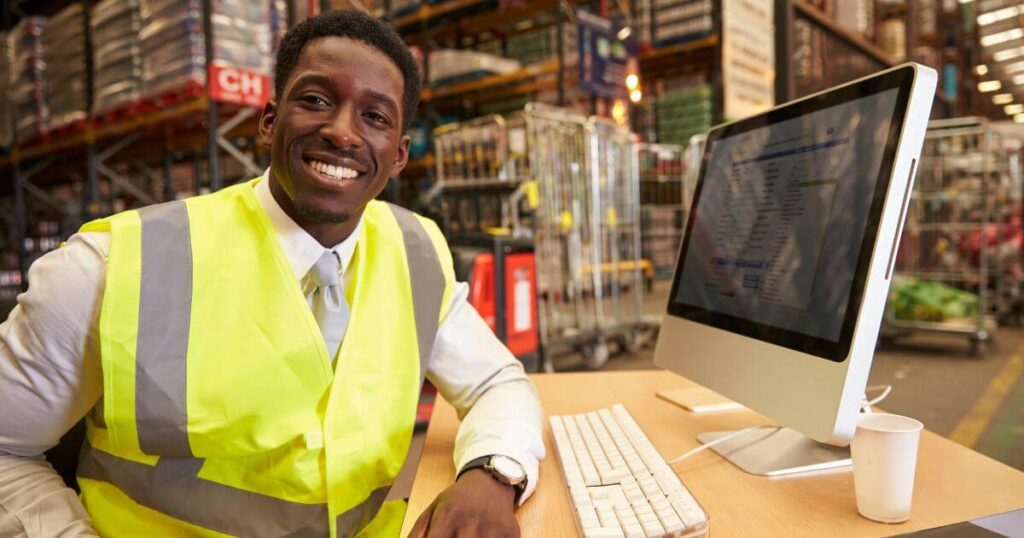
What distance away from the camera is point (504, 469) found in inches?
37.0

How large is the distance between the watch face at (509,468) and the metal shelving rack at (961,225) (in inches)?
207

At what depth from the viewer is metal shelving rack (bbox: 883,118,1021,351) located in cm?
518

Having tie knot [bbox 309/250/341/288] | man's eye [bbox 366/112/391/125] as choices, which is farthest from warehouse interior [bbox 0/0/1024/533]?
tie knot [bbox 309/250/341/288]

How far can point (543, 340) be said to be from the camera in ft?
14.8

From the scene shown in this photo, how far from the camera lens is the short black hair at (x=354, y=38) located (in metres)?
1.12

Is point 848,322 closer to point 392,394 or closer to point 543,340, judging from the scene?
point 392,394

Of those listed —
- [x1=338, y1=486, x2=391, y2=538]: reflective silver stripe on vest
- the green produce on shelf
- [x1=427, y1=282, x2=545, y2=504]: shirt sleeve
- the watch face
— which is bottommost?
the green produce on shelf

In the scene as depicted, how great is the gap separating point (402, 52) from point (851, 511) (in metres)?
1.01

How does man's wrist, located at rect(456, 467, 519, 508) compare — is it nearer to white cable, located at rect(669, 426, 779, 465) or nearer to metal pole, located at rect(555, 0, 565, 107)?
white cable, located at rect(669, 426, 779, 465)

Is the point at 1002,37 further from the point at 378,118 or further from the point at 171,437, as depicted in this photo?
the point at 171,437

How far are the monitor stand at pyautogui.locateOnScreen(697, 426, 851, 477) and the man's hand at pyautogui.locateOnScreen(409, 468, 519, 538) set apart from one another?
395mm

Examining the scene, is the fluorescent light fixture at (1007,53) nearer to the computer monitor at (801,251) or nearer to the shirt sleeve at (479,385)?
the computer monitor at (801,251)

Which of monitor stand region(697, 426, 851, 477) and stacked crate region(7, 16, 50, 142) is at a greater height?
stacked crate region(7, 16, 50, 142)

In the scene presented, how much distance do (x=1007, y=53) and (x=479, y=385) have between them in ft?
11.0
